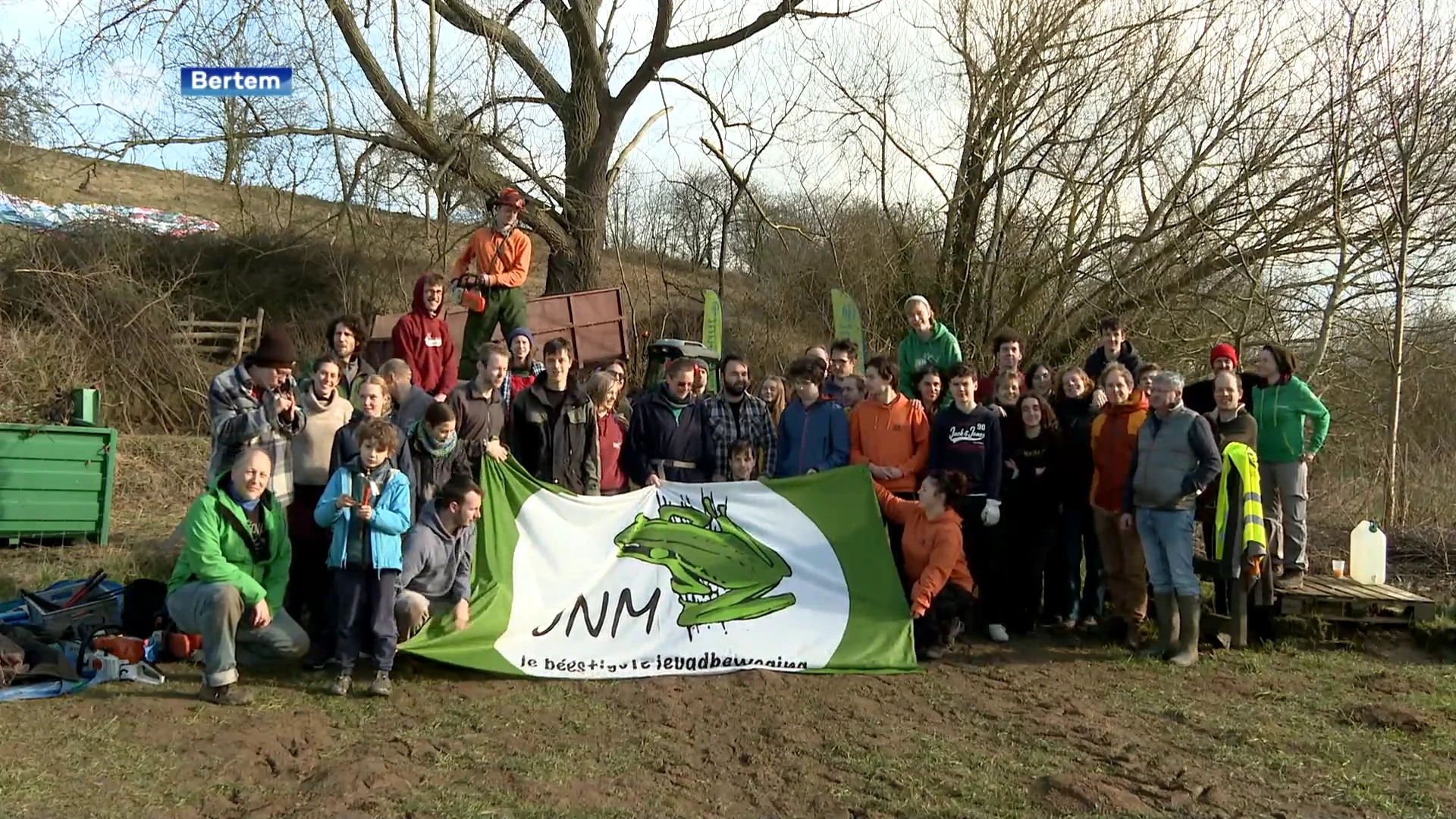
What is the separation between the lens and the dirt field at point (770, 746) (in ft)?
12.8

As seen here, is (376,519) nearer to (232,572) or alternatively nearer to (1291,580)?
(232,572)

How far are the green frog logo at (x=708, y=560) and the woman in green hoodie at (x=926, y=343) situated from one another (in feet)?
Answer: 7.30

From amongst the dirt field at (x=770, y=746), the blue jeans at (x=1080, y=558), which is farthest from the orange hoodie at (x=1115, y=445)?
the dirt field at (x=770, y=746)

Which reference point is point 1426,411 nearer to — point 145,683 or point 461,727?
point 461,727

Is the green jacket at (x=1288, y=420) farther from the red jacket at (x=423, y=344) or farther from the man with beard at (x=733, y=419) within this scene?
the red jacket at (x=423, y=344)

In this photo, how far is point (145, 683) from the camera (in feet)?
16.9

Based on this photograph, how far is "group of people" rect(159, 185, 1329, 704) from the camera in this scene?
5.17 metres

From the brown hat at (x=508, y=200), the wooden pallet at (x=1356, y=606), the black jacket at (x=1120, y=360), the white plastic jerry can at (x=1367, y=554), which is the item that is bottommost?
the wooden pallet at (x=1356, y=606)

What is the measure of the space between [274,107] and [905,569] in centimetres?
1175

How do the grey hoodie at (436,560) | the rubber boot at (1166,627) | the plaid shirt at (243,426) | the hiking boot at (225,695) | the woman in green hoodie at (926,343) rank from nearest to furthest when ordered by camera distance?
the hiking boot at (225,695) → the plaid shirt at (243,426) → the grey hoodie at (436,560) → the rubber boot at (1166,627) → the woman in green hoodie at (926,343)

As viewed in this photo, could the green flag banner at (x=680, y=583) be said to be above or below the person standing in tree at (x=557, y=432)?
below

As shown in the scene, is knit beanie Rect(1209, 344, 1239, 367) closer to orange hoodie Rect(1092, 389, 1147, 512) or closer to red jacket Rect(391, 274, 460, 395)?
orange hoodie Rect(1092, 389, 1147, 512)

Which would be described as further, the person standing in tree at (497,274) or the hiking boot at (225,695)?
the person standing in tree at (497,274)

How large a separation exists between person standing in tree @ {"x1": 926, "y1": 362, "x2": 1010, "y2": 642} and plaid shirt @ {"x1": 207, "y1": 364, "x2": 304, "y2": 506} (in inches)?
150
